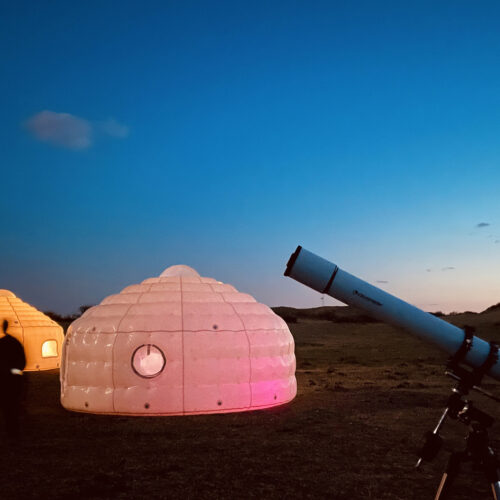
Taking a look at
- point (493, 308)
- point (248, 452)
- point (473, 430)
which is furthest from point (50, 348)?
point (493, 308)

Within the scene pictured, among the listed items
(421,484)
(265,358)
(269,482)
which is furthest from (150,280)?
(421,484)

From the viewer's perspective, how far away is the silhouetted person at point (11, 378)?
9008mm

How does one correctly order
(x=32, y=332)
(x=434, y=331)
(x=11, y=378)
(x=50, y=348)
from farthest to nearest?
(x=50, y=348) < (x=32, y=332) < (x=11, y=378) < (x=434, y=331)

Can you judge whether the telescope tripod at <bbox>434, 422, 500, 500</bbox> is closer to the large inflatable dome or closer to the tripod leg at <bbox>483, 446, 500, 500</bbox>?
the tripod leg at <bbox>483, 446, 500, 500</bbox>

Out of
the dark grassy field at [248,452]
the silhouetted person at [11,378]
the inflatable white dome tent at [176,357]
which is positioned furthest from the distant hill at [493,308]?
the silhouetted person at [11,378]

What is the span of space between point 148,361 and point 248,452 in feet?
17.0

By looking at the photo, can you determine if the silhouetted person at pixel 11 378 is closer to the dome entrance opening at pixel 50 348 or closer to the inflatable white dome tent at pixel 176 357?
the inflatable white dome tent at pixel 176 357

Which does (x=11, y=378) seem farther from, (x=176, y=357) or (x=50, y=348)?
(x=50, y=348)

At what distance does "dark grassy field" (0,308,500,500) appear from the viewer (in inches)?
260

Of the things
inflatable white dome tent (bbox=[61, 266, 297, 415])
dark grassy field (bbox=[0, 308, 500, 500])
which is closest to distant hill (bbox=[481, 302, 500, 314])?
dark grassy field (bbox=[0, 308, 500, 500])

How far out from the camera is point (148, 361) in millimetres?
12742

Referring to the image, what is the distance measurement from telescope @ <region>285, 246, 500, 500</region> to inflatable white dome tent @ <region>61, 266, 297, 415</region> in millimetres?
7053

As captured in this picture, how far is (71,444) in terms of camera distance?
28.9 feet

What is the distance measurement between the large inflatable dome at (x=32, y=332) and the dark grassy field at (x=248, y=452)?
674 cm
